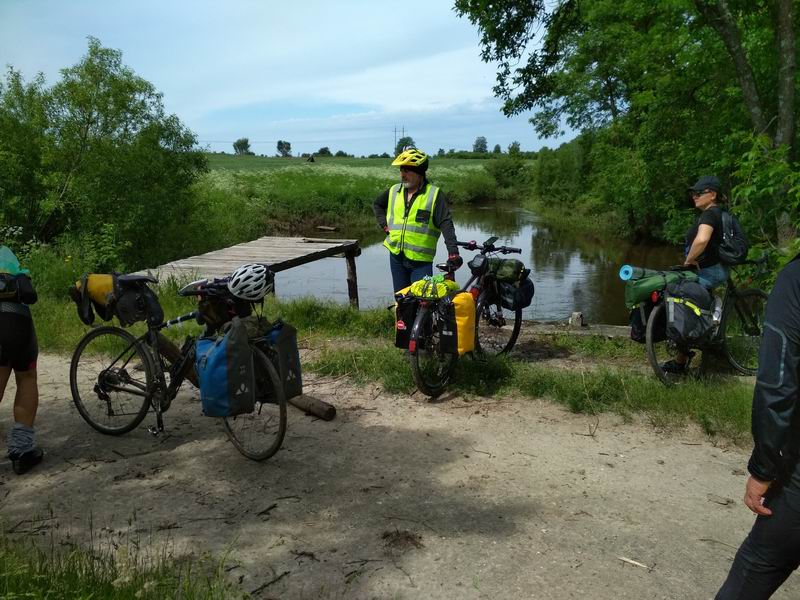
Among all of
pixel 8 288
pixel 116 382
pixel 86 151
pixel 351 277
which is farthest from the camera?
pixel 86 151

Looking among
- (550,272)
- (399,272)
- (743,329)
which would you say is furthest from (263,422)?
(550,272)

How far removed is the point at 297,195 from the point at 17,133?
21356 millimetres

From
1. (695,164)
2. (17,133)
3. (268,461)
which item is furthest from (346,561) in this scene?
(17,133)

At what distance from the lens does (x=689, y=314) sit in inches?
220

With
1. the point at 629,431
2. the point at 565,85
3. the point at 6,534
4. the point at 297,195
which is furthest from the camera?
the point at 297,195

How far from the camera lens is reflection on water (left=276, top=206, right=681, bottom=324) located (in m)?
17.0

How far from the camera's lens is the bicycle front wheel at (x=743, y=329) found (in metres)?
6.34

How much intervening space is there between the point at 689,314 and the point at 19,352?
528cm

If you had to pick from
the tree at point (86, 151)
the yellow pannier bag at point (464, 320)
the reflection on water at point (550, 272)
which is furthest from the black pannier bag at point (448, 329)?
the tree at point (86, 151)

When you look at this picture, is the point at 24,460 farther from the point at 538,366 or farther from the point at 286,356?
the point at 538,366

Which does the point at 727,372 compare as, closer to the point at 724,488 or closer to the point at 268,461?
the point at 724,488

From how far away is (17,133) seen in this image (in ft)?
57.9

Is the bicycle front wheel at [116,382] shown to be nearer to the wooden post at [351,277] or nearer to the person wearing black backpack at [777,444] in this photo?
the person wearing black backpack at [777,444]

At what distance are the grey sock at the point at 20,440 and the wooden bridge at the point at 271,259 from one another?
5.40 m
